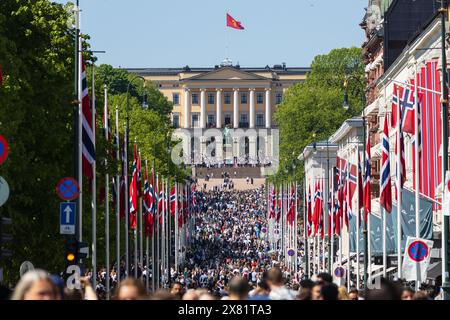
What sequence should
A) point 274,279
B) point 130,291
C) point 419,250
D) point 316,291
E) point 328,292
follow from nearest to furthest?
1. point 130,291
2. point 328,292
3. point 316,291
4. point 274,279
5. point 419,250

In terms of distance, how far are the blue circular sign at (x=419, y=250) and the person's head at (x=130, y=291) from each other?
20252 mm

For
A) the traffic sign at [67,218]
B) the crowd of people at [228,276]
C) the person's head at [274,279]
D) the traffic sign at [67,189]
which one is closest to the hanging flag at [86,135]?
the traffic sign at [67,218]

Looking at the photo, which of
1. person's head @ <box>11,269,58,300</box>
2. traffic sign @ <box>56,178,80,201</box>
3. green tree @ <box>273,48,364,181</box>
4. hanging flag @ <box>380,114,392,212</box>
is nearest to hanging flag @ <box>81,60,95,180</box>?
traffic sign @ <box>56,178,80,201</box>

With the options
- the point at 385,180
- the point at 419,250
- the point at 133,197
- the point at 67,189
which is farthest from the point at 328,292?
the point at 133,197

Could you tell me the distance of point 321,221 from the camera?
73.7m

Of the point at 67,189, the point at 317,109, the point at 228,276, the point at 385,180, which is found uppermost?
the point at 317,109

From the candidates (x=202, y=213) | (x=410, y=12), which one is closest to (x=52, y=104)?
(x=410, y=12)

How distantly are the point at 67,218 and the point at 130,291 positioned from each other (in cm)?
2451

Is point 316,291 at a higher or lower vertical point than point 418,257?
lower

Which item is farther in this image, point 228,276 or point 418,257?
point 228,276

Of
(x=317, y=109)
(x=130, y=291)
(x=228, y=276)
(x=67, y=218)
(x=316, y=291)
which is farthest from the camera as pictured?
(x=317, y=109)

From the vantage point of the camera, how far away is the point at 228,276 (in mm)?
84125

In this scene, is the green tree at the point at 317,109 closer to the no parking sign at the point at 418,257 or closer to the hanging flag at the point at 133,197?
the hanging flag at the point at 133,197

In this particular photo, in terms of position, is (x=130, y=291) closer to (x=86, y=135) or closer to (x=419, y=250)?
(x=419, y=250)
